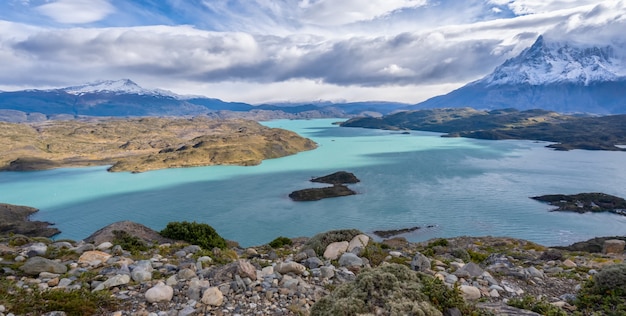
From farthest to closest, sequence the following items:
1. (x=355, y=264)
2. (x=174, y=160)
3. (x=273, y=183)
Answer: (x=174, y=160), (x=273, y=183), (x=355, y=264)

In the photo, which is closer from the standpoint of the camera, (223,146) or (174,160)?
(174,160)

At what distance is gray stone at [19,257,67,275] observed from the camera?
8477mm

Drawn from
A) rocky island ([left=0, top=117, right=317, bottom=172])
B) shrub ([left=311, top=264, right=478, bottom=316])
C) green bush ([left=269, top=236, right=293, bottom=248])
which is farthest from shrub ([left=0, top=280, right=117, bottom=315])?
rocky island ([left=0, top=117, right=317, bottom=172])

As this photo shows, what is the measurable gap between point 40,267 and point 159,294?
4.23 metres

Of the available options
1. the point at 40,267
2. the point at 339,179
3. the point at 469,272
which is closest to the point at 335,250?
the point at 469,272

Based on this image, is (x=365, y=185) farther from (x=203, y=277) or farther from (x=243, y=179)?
(x=203, y=277)

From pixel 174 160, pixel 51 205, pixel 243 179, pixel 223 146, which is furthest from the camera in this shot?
pixel 223 146

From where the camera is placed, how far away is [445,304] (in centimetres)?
587

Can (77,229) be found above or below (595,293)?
below

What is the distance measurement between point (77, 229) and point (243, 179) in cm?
5139

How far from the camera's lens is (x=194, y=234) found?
2034 cm

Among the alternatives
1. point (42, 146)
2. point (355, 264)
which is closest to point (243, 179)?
point (355, 264)

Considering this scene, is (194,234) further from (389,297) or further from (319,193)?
(319,193)

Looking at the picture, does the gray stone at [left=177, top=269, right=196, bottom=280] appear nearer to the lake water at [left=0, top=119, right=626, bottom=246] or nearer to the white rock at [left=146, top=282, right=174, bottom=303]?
the white rock at [left=146, top=282, right=174, bottom=303]
